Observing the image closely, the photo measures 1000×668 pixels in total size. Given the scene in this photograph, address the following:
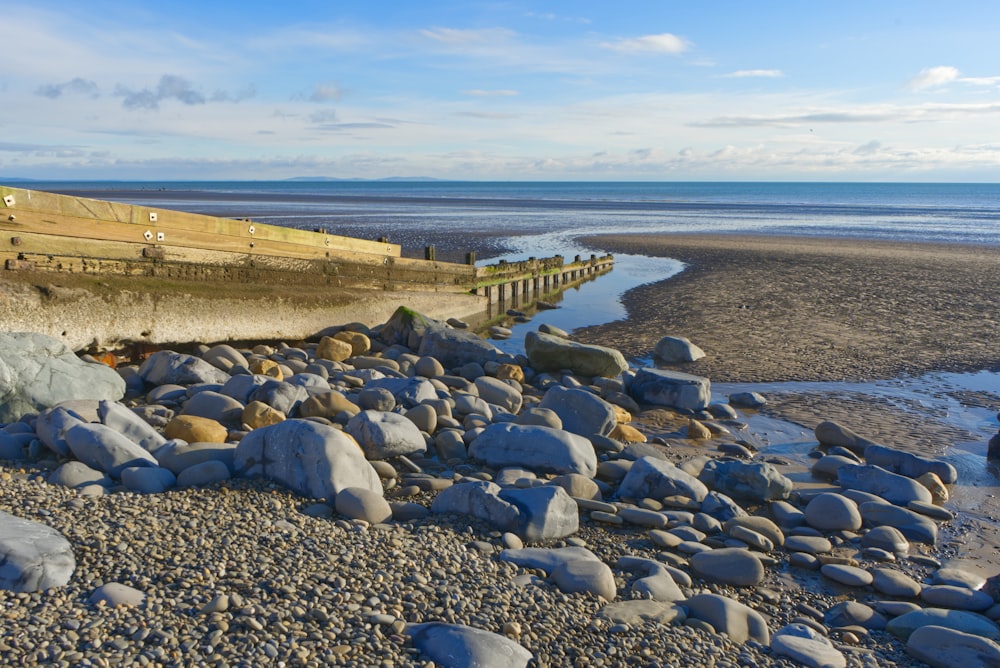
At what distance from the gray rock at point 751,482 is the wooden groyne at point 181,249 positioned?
24.7 feet

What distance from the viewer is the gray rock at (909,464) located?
7598mm

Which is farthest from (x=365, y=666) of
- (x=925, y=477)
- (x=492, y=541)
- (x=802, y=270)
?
(x=802, y=270)

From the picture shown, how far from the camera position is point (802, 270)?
2388 centimetres

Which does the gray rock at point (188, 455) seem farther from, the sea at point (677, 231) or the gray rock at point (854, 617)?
the sea at point (677, 231)

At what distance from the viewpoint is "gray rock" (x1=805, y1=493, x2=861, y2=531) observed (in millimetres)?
6422

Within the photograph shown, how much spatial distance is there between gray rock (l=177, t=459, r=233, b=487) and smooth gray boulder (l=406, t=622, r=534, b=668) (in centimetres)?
250

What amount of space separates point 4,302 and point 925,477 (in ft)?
31.5

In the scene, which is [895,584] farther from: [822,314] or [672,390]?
[822,314]

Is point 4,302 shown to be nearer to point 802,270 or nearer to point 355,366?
point 355,366

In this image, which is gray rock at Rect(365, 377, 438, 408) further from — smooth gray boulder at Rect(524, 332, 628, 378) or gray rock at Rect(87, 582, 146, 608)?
gray rock at Rect(87, 582, 146, 608)

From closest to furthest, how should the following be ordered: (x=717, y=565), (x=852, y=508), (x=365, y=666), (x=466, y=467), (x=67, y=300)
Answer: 1. (x=365, y=666)
2. (x=717, y=565)
3. (x=852, y=508)
4. (x=466, y=467)
5. (x=67, y=300)

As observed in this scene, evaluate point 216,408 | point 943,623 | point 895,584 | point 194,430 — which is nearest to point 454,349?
point 216,408

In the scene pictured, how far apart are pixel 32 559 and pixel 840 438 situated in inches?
293

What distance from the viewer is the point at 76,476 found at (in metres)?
5.72
